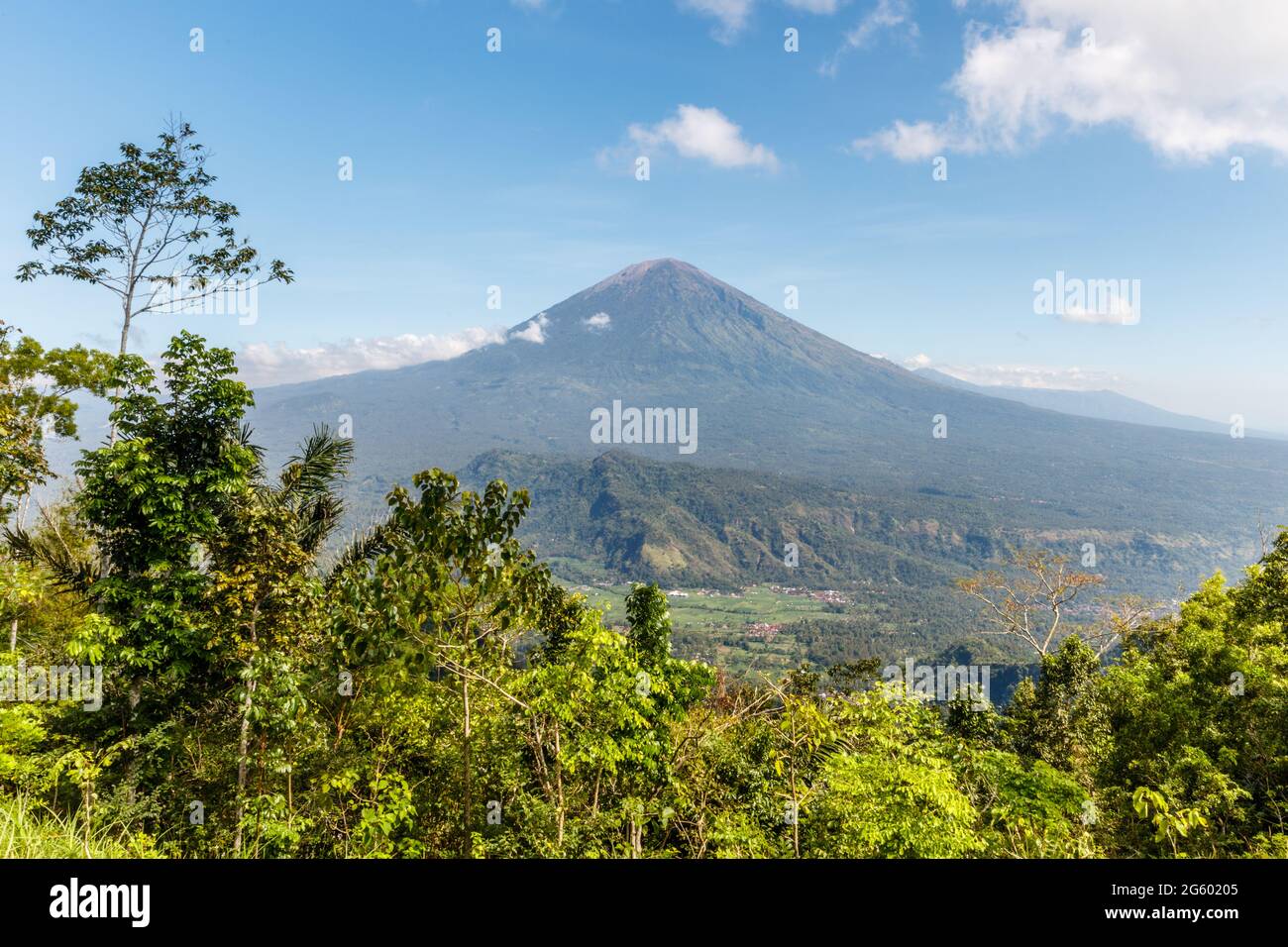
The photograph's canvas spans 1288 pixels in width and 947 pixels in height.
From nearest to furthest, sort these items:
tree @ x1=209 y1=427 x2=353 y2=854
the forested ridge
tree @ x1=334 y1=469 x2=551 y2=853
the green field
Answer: tree @ x1=334 y1=469 x2=551 y2=853, the forested ridge, tree @ x1=209 y1=427 x2=353 y2=854, the green field

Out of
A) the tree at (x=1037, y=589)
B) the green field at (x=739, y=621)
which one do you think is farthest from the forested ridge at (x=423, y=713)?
the green field at (x=739, y=621)

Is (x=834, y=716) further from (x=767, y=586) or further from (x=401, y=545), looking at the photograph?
(x=767, y=586)

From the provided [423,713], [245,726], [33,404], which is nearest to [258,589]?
[245,726]

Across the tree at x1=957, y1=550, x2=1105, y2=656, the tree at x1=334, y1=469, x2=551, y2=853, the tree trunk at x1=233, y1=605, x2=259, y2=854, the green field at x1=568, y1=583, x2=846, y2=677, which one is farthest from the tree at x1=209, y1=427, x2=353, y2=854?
the green field at x1=568, y1=583, x2=846, y2=677

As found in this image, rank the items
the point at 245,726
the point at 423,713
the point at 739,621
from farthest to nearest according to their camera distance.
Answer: the point at 739,621 → the point at 423,713 → the point at 245,726

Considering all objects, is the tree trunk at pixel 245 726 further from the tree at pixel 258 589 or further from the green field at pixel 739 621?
the green field at pixel 739 621

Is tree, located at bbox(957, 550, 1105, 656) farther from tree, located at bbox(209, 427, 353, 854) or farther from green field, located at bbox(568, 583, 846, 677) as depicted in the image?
green field, located at bbox(568, 583, 846, 677)

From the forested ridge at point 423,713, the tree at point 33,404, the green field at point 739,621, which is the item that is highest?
the tree at point 33,404

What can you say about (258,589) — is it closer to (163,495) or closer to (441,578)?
(163,495)

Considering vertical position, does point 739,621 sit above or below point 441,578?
below
